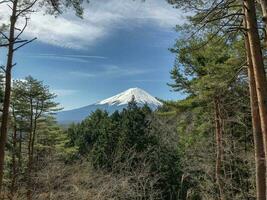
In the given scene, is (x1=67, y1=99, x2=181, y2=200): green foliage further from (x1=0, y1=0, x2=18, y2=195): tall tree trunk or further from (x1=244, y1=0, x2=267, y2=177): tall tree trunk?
(x1=244, y1=0, x2=267, y2=177): tall tree trunk

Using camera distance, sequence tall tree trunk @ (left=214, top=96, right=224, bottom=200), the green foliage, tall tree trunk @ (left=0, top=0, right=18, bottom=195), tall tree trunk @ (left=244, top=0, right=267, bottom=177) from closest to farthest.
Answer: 1. tall tree trunk @ (left=244, top=0, right=267, bottom=177)
2. tall tree trunk @ (left=0, top=0, right=18, bottom=195)
3. tall tree trunk @ (left=214, top=96, right=224, bottom=200)
4. the green foliage

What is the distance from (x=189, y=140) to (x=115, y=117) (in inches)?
745

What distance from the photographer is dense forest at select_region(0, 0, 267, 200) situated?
8.55m

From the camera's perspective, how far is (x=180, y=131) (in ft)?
84.6

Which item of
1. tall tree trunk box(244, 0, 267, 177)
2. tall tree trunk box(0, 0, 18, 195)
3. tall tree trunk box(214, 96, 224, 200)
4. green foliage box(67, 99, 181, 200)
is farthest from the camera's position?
green foliage box(67, 99, 181, 200)

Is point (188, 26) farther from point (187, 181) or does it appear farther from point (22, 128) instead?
point (187, 181)

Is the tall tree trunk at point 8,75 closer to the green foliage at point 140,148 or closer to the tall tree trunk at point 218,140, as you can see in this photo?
the tall tree trunk at point 218,140

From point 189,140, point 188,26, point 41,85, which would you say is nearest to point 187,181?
point 189,140

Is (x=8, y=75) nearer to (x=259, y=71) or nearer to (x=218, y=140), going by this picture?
(x=259, y=71)

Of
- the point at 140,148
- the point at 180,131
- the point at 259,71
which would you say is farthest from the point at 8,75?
the point at 140,148

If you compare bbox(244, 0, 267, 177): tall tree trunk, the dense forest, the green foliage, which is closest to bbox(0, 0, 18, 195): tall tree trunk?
the dense forest

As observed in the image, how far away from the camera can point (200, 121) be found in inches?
893

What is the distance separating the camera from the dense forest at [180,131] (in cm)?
855

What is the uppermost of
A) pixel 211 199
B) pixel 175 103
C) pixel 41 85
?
pixel 41 85
